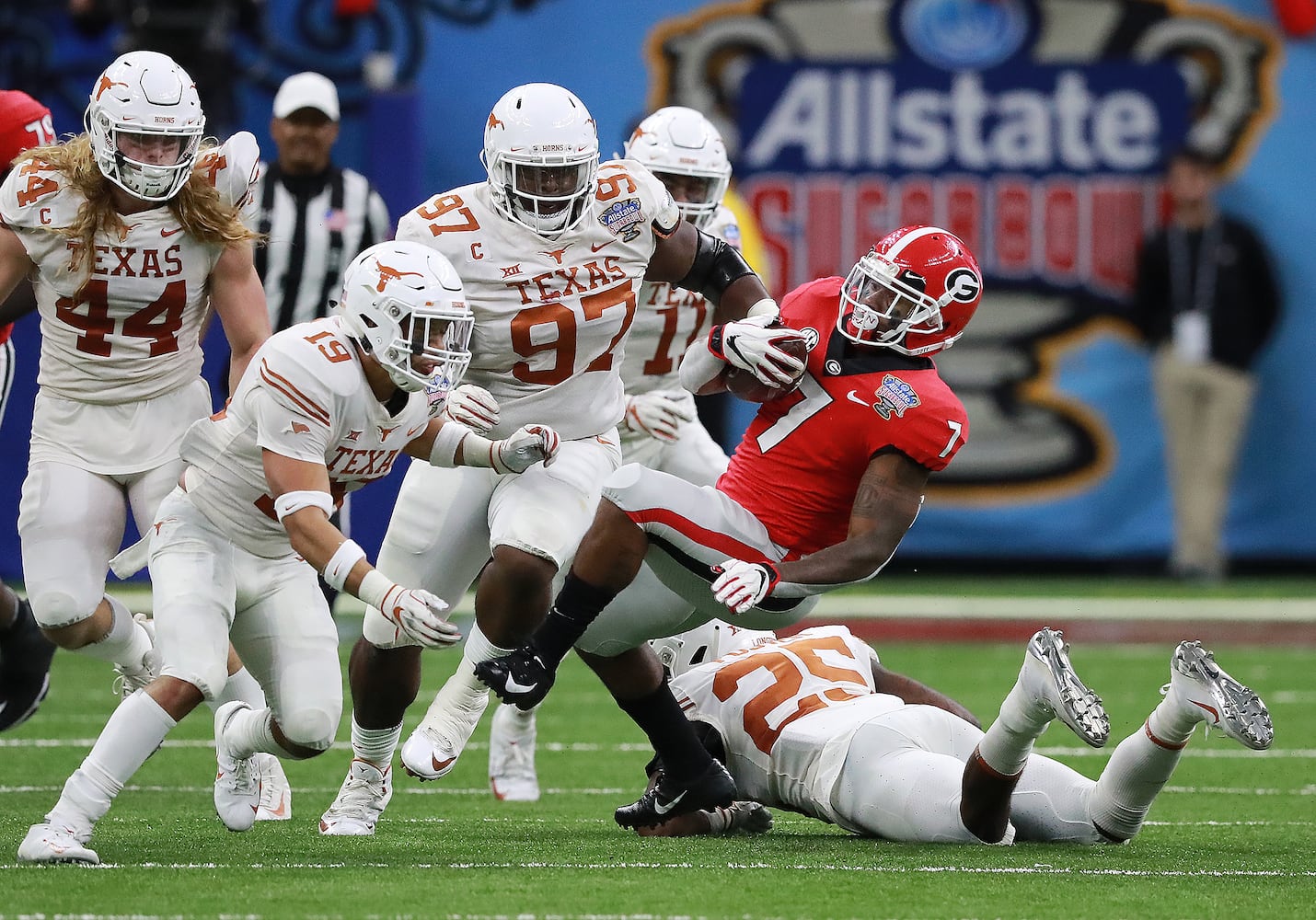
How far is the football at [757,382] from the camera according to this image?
15.3ft

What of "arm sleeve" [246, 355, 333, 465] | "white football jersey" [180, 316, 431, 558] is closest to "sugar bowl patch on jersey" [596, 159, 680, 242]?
"white football jersey" [180, 316, 431, 558]

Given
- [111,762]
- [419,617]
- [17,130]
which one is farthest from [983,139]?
[111,762]

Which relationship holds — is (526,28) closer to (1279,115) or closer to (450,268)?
(1279,115)

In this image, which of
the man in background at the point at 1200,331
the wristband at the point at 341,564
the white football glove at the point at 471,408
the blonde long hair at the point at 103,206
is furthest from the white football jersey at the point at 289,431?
the man in background at the point at 1200,331

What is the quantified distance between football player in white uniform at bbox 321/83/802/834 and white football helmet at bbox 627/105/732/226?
31.8 inches

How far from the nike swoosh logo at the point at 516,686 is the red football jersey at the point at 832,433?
0.65 meters

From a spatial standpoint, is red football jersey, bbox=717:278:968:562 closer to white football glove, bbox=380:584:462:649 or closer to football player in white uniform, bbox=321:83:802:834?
football player in white uniform, bbox=321:83:802:834

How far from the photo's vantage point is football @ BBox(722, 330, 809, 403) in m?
4.65

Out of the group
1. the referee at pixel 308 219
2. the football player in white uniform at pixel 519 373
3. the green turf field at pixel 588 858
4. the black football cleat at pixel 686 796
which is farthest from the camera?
the referee at pixel 308 219

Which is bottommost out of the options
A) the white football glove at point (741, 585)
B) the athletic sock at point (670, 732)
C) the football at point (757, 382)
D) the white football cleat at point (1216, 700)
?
the athletic sock at point (670, 732)

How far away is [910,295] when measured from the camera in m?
4.66

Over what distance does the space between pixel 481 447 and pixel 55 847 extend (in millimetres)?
1290

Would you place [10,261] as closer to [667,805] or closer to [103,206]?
[103,206]

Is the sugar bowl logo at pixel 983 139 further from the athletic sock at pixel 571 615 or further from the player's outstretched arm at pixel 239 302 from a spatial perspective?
the athletic sock at pixel 571 615
